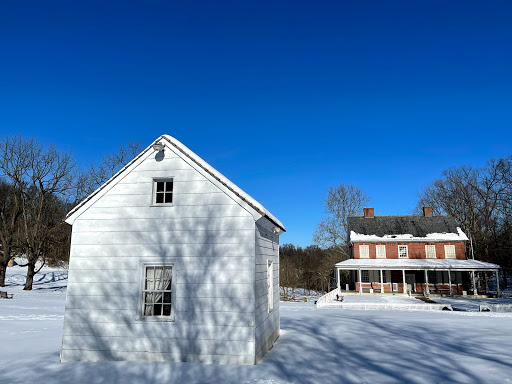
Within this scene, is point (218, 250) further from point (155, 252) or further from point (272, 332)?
point (272, 332)

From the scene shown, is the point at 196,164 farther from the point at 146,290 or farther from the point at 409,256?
the point at 409,256

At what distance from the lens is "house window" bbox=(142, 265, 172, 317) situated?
8.31 meters

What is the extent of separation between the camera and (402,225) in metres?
37.3

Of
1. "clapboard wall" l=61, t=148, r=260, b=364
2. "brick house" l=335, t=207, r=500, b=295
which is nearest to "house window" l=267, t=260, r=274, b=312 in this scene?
"clapboard wall" l=61, t=148, r=260, b=364

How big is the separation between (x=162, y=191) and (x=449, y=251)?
34.9 meters

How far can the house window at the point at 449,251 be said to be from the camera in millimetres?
34531

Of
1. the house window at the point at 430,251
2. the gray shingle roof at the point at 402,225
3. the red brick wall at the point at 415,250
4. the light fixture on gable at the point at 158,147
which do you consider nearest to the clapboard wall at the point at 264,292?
the light fixture on gable at the point at 158,147

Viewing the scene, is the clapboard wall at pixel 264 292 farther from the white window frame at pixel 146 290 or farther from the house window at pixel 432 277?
the house window at pixel 432 277

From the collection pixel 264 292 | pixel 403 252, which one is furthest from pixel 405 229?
pixel 264 292

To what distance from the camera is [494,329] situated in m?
12.5

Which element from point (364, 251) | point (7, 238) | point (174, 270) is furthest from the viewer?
point (364, 251)

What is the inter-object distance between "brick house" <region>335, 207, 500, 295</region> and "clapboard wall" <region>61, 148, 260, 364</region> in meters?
26.4

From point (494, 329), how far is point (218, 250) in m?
11.5

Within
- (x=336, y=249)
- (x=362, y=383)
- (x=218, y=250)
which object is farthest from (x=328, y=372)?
(x=336, y=249)
